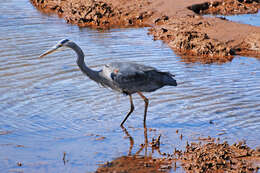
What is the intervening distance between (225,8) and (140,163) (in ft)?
41.6

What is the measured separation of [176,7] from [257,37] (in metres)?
4.72

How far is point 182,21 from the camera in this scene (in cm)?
1412

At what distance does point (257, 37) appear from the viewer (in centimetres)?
1176

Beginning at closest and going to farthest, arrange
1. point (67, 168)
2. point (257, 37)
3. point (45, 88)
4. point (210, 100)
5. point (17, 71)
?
point (67, 168) < point (210, 100) < point (45, 88) < point (17, 71) < point (257, 37)

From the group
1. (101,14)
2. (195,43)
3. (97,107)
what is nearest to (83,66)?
(97,107)

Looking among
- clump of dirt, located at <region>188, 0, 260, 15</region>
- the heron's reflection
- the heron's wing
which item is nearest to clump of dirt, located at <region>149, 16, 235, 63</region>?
clump of dirt, located at <region>188, 0, 260, 15</region>

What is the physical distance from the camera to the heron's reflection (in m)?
5.43

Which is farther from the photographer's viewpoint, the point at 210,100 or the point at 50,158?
the point at 210,100

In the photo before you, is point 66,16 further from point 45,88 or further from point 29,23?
point 45,88

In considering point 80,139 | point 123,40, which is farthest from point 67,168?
point 123,40

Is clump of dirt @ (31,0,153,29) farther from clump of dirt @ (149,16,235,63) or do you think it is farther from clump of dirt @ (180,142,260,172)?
clump of dirt @ (180,142,260,172)

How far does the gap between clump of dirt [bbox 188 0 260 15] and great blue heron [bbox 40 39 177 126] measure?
9.90 metres

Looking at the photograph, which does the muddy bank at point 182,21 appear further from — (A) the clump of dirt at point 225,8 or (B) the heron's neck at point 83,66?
(B) the heron's neck at point 83,66

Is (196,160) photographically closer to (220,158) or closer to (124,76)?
(220,158)
